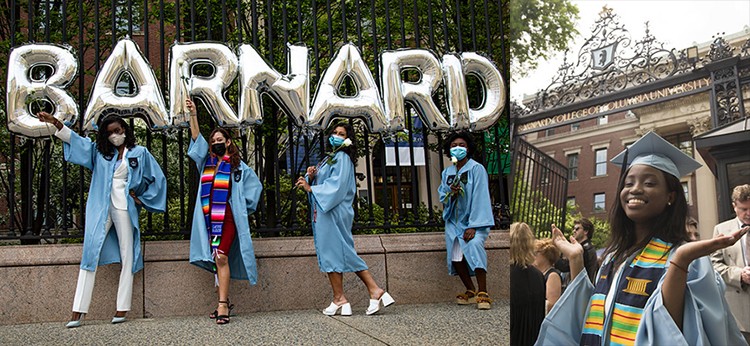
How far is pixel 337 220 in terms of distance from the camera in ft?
20.5

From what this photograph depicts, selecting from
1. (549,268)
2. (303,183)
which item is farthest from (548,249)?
(303,183)

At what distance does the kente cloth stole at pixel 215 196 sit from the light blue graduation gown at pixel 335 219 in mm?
804

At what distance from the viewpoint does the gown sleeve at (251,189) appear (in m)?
6.37

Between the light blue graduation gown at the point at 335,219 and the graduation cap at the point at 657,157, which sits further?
the light blue graduation gown at the point at 335,219

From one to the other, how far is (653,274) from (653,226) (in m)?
0.06

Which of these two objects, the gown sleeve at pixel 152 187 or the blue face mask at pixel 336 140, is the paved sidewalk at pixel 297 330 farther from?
the blue face mask at pixel 336 140

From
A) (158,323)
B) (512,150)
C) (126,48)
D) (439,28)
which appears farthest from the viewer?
(439,28)

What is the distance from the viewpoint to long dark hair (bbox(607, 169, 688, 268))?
0.89 meters

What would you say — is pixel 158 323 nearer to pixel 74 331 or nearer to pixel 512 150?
pixel 74 331

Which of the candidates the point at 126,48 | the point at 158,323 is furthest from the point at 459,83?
the point at 158,323

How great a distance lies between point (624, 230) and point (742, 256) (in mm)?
161

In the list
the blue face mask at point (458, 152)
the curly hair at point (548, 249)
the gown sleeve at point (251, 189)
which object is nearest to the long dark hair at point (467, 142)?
the blue face mask at point (458, 152)

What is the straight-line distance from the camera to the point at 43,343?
488cm

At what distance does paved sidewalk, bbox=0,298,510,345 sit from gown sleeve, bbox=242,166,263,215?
1.02m
